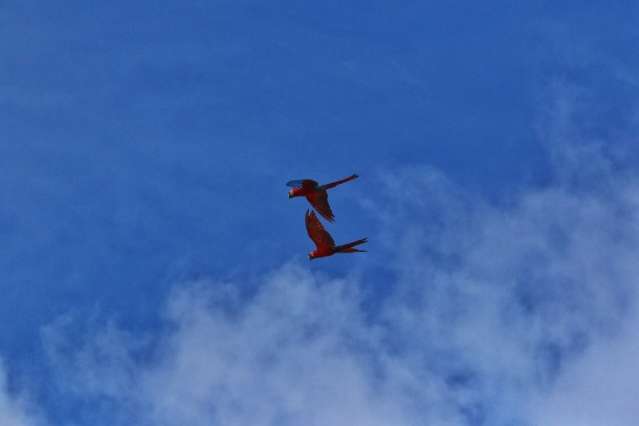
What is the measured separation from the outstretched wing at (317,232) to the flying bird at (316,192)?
841 mm

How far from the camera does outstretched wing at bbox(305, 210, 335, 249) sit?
140 m

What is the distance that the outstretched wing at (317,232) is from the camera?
140 m

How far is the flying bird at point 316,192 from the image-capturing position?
140 m

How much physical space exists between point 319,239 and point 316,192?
132 inches

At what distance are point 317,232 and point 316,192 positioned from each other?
9.37 ft

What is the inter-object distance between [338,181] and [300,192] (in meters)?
2.89

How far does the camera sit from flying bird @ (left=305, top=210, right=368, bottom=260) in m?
140

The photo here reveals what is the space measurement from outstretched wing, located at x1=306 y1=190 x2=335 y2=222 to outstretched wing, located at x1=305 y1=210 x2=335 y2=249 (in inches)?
32.8

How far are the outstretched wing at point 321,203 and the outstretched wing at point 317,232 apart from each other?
83 cm

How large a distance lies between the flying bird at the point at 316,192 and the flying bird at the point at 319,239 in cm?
88

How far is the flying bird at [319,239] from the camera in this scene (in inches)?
5512

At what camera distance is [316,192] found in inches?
5522

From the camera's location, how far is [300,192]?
140750 mm

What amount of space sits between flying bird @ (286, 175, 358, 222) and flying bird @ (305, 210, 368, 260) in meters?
0.88
